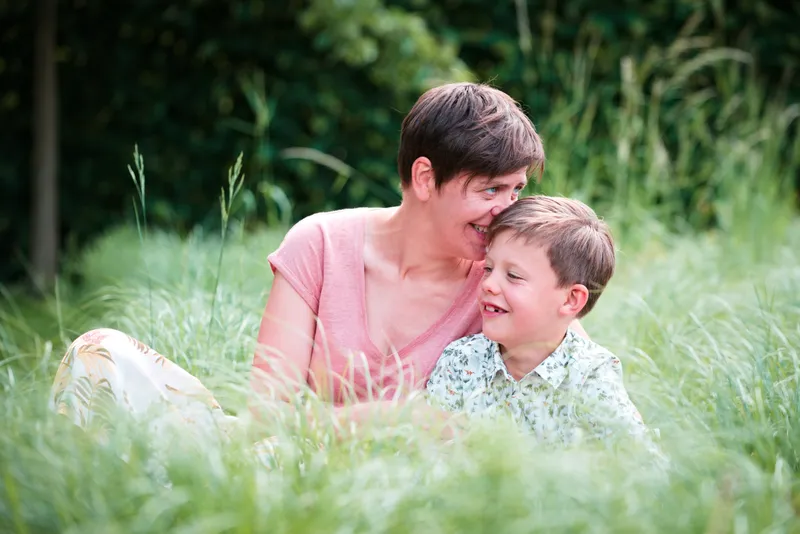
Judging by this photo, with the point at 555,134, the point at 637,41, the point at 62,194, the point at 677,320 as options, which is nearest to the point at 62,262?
the point at 62,194

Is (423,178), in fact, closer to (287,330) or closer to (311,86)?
(287,330)

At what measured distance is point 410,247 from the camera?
2.42 m

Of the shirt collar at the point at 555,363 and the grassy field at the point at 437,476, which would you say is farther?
the shirt collar at the point at 555,363

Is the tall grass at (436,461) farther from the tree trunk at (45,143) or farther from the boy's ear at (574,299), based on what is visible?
the tree trunk at (45,143)

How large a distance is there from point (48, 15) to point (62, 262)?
1493 millimetres

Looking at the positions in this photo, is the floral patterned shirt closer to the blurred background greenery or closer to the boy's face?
the boy's face

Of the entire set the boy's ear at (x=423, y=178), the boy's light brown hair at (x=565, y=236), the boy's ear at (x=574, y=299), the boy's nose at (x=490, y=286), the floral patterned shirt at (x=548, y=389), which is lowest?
the floral patterned shirt at (x=548, y=389)

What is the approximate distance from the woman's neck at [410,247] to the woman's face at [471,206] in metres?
0.08

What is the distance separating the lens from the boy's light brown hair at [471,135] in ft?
7.23

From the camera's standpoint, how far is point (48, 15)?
221 inches

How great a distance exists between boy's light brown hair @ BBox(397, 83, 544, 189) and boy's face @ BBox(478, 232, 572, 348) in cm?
19

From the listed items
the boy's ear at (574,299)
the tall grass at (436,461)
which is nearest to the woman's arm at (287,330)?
the tall grass at (436,461)

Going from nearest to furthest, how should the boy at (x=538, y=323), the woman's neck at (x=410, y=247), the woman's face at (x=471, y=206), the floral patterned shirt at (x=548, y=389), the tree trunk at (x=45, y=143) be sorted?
the floral patterned shirt at (x=548, y=389), the boy at (x=538, y=323), the woman's face at (x=471, y=206), the woman's neck at (x=410, y=247), the tree trunk at (x=45, y=143)

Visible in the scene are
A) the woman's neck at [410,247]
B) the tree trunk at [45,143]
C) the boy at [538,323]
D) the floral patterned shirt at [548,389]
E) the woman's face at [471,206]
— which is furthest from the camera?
the tree trunk at [45,143]
